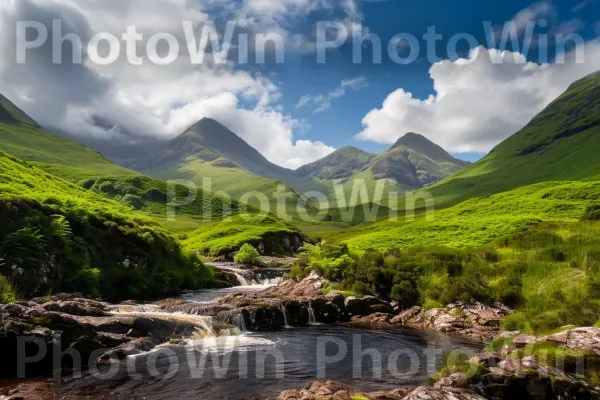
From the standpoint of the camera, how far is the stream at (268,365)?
15.9 m

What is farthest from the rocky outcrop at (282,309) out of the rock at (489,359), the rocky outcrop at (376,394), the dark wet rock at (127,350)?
the rock at (489,359)

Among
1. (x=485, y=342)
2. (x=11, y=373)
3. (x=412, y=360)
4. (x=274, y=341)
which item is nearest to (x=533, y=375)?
(x=412, y=360)

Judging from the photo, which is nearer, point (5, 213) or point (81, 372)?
point (81, 372)

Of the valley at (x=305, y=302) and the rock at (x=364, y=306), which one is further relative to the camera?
the rock at (x=364, y=306)

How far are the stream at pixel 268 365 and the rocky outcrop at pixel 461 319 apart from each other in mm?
1454

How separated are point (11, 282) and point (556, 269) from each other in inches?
1461

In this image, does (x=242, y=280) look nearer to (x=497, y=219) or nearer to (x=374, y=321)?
(x=374, y=321)

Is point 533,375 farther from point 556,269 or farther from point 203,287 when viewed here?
point 203,287

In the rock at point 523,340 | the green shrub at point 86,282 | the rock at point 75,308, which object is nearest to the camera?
the rock at point 523,340

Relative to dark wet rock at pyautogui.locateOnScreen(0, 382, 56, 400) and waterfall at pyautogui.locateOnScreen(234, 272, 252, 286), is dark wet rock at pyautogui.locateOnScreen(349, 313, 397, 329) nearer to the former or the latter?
dark wet rock at pyautogui.locateOnScreen(0, 382, 56, 400)

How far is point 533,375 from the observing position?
1345 centimetres

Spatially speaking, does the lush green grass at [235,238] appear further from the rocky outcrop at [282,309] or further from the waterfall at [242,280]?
the rocky outcrop at [282,309]

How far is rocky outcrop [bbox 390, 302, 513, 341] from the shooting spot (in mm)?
24656

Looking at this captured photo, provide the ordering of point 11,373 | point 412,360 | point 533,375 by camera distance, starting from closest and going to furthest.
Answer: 1. point 533,375
2. point 11,373
3. point 412,360
